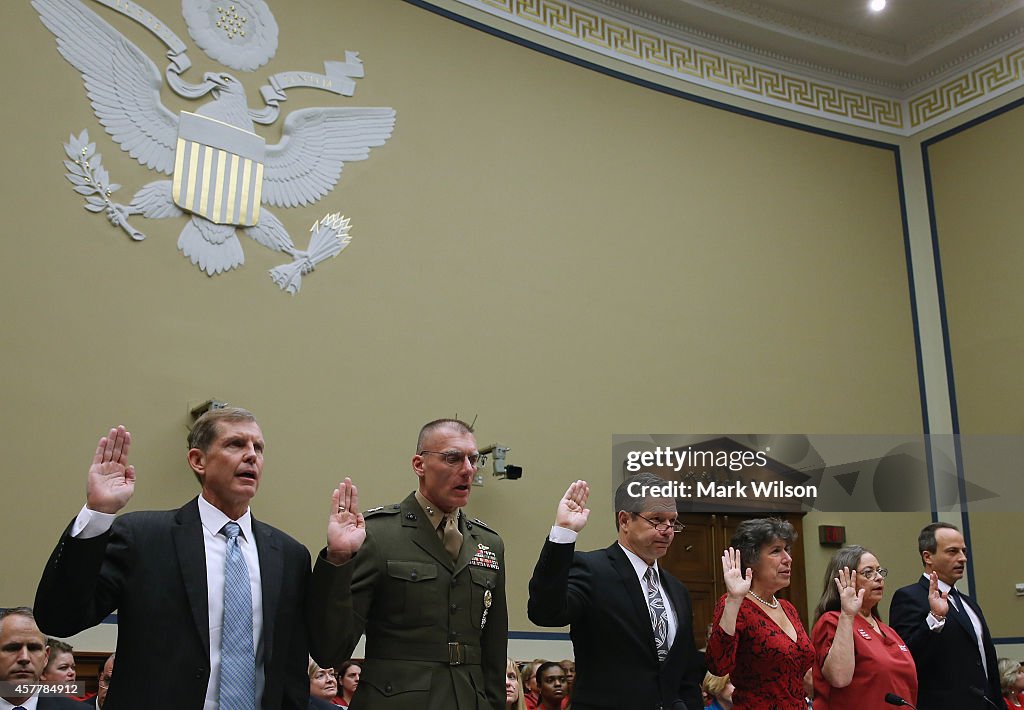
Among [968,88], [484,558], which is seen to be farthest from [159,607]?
[968,88]

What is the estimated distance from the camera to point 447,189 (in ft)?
23.4

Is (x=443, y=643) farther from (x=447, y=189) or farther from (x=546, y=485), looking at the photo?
(x=447, y=189)

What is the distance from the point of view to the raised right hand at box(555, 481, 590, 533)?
9.82ft

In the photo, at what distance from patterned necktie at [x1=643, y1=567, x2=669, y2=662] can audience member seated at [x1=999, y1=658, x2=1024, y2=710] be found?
4060 millimetres

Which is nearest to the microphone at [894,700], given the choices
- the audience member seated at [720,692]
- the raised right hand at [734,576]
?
the raised right hand at [734,576]

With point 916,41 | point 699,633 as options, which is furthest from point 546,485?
point 916,41

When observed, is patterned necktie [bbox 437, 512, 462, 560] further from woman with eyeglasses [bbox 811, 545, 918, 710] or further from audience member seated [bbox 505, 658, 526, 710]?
audience member seated [bbox 505, 658, 526, 710]

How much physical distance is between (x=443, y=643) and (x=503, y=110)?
5477 millimetres

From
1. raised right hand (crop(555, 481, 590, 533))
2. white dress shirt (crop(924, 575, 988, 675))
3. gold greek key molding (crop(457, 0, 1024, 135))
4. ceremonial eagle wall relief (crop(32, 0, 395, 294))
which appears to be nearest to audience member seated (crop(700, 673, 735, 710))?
white dress shirt (crop(924, 575, 988, 675))

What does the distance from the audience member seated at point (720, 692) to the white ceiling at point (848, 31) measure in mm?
5493

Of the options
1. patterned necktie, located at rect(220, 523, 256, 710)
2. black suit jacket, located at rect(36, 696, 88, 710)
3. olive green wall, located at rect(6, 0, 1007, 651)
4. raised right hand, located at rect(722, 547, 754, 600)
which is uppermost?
olive green wall, located at rect(6, 0, 1007, 651)

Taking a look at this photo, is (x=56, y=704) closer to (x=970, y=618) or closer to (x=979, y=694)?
(x=979, y=694)

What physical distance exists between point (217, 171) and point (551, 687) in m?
3.67

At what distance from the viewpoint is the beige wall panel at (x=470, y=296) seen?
5.64 meters
